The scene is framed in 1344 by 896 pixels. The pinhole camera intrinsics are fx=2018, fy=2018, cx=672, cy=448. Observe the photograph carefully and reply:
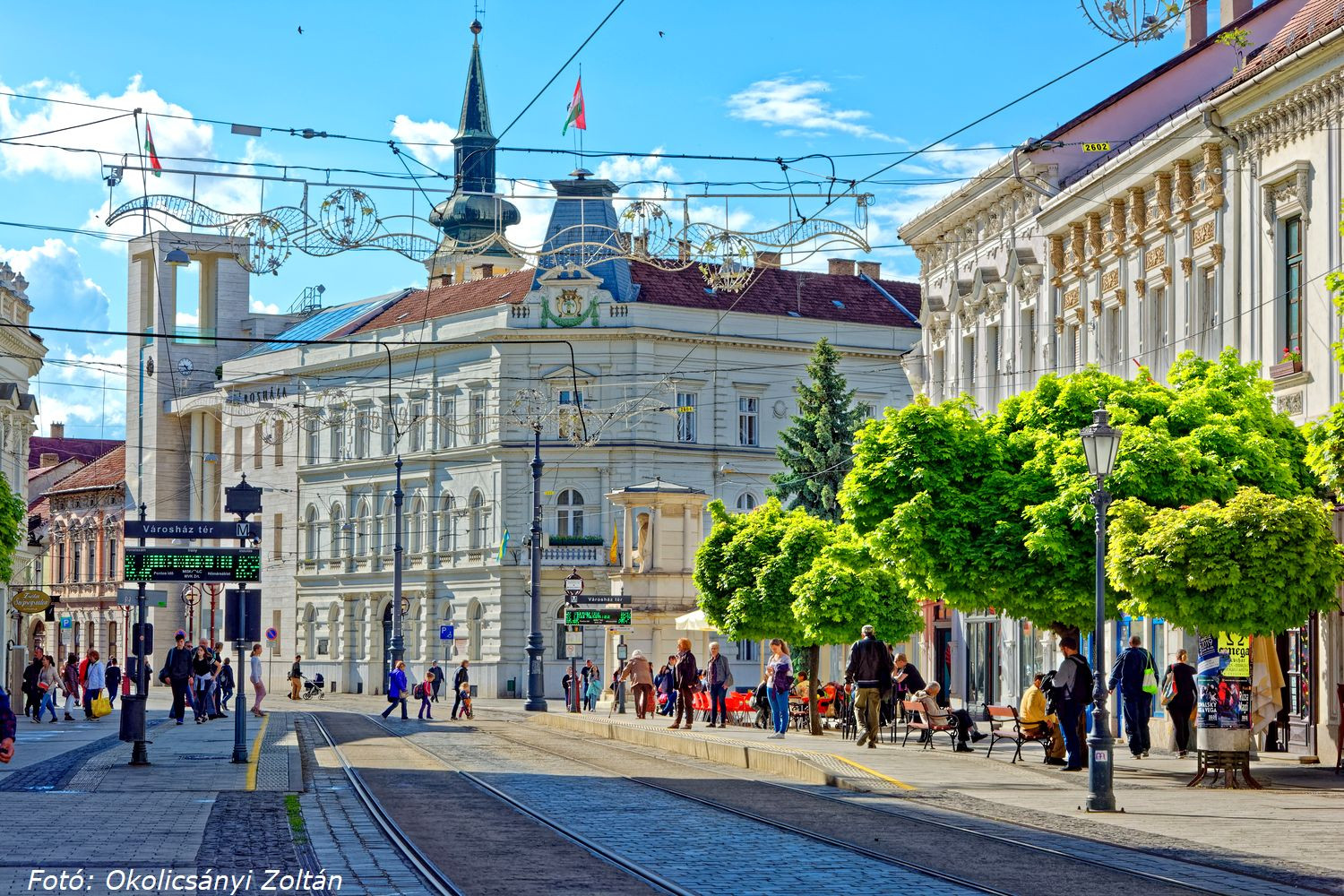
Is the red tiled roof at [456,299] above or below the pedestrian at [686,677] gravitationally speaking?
above

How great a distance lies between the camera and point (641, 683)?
44031 millimetres

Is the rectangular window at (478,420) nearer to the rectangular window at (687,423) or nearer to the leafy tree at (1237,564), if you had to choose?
the rectangular window at (687,423)

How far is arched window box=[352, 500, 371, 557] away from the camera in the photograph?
7831 cm

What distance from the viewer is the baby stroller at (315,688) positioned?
2904 inches

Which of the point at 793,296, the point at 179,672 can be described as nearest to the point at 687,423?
the point at 793,296

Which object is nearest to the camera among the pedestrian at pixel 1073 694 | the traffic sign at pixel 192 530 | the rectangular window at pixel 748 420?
the pedestrian at pixel 1073 694

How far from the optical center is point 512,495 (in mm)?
70812

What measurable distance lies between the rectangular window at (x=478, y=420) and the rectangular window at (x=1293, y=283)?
4489cm

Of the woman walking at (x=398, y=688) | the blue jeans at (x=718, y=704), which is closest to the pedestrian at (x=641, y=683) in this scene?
the blue jeans at (x=718, y=704)

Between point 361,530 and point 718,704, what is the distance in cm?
3964

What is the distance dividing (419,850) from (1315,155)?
694 inches

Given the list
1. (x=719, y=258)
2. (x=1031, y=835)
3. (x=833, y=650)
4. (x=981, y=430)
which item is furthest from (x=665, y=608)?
(x=1031, y=835)

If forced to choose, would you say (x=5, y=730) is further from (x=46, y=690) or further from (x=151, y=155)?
(x=46, y=690)

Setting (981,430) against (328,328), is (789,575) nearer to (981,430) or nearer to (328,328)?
(981,430)
